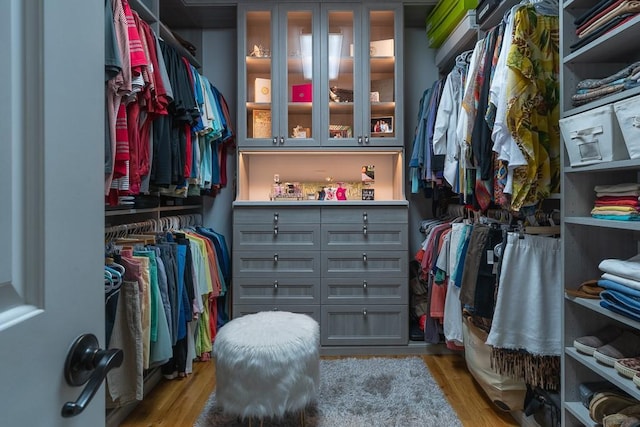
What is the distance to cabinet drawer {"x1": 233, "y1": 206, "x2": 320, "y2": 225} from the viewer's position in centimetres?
276

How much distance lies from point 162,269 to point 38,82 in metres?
1.63

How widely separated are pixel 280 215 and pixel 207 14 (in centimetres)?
169

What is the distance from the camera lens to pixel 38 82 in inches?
17.9

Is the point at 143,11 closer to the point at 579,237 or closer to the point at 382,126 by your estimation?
the point at 382,126

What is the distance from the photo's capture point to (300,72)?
2.89m

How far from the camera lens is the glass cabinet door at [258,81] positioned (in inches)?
113

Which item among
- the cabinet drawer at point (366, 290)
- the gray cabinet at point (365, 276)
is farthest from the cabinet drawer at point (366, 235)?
the cabinet drawer at point (366, 290)

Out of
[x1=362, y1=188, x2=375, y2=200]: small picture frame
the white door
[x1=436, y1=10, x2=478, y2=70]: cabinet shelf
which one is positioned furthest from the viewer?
[x1=362, y1=188, x2=375, y2=200]: small picture frame

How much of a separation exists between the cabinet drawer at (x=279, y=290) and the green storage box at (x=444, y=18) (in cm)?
196

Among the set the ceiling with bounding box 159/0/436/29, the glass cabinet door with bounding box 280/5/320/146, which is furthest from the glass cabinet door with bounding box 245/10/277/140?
the ceiling with bounding box 159/0/436/29

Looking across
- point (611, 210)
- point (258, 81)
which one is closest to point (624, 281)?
point (611, 210)

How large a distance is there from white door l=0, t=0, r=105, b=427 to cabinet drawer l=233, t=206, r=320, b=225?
7.18 feet

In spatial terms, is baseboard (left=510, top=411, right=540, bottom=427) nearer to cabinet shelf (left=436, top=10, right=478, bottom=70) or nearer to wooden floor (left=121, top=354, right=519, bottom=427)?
wooden floor (left=121, top=354, right=519, bottom=427)

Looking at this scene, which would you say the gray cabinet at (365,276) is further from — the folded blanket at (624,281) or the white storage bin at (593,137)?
the folded blanket at (624,281)
